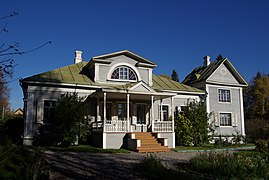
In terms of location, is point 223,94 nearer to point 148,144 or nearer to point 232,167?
point 148,144

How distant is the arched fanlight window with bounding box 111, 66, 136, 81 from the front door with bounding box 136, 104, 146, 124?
7.11 ft

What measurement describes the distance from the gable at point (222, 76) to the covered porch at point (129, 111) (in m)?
6.23

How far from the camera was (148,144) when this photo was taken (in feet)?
53.2

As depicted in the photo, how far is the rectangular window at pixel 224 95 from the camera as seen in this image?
966 inches

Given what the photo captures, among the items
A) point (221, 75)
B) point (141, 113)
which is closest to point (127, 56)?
point (141, 113)

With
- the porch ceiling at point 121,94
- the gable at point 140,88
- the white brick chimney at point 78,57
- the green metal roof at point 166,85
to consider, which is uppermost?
the white brick chimney at point 78,57

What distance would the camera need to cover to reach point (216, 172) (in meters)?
8.40

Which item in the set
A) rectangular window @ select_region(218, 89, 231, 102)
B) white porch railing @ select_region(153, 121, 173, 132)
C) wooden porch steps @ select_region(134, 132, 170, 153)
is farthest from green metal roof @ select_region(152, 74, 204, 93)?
wooden porch steps @ select_region(134, 132, 170, 153)

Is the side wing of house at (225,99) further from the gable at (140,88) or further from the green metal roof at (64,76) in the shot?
the green metal roof at (64,76)

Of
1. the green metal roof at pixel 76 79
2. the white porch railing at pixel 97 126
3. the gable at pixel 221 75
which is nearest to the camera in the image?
the white porch railing at pixel 97 126

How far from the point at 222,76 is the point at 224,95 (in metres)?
1.80

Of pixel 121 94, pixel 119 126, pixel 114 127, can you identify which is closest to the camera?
pixel 114 127

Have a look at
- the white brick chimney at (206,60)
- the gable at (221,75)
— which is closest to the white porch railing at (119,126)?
the gable at (221,75)

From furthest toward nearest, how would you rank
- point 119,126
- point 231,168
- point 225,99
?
point 225,99 < point 119,126 < point 231,168
